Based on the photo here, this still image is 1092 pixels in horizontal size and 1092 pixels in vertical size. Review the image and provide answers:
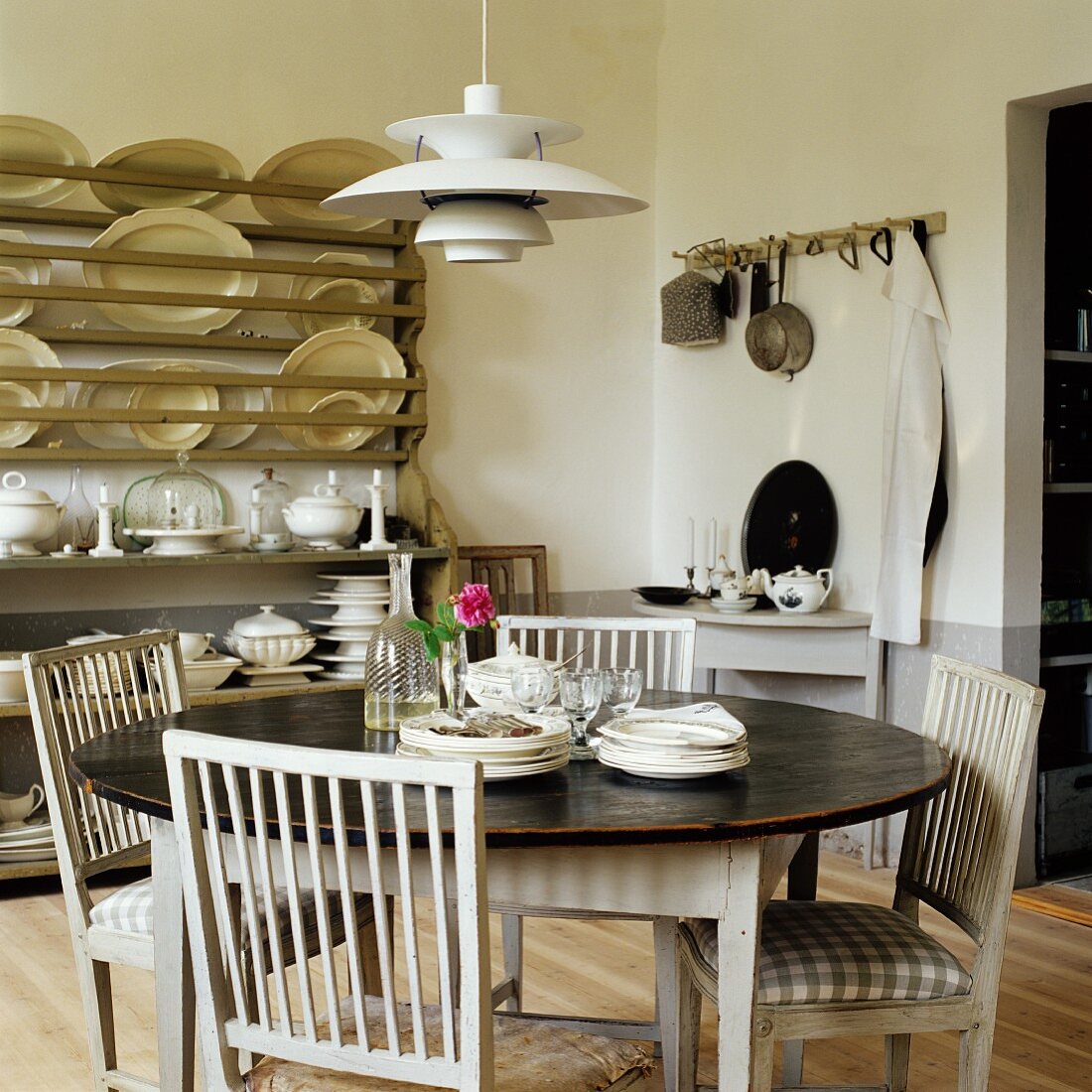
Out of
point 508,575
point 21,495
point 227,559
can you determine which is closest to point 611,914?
point 227,559

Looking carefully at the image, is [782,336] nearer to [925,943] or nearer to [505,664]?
[505,664]

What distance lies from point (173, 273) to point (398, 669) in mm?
2268

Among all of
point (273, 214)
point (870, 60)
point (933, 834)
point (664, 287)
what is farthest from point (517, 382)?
point (933, 834)

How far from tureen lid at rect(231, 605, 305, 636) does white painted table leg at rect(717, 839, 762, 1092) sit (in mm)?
2458

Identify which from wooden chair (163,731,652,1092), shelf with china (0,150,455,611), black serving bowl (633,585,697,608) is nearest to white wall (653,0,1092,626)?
black serving bowl (633,585,697,608)

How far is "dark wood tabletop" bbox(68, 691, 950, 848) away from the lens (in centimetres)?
171

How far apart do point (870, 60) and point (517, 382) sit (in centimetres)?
154

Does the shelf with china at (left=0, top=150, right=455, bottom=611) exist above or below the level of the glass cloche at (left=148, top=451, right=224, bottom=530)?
above

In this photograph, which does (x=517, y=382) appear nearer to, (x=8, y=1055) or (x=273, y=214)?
(x=273, y=214)

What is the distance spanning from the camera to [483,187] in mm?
2027

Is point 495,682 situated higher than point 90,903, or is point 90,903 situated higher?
point 495,682

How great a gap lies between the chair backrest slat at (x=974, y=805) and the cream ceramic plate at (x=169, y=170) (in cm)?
269

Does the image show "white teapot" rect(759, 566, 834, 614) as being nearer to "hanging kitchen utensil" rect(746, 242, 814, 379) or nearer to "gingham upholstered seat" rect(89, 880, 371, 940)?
"hanging kitchen utensil" rect(746, 242, 814, 379)

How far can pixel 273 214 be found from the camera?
4.26m
